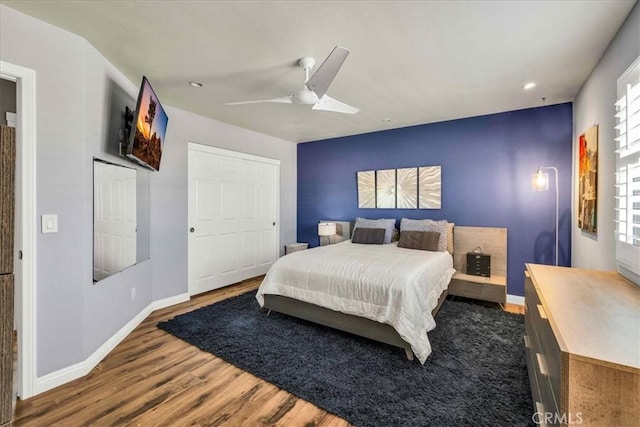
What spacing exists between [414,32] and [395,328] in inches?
90.3

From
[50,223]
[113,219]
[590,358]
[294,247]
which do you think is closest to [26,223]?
[50,223]

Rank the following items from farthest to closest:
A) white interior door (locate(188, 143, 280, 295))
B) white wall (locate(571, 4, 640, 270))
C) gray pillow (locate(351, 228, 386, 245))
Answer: gray pillow (locate(351, 228, 386, 245)) < white interior door (locate(188, 143, 280, 295)) < white wall (locate(571, 4, 640, 270))

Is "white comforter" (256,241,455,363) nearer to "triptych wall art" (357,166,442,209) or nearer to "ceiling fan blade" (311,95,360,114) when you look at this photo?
"triptych wall art" (357,166,442,209)

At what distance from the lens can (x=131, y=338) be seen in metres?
2.77

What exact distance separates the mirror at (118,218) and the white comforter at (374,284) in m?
1.46

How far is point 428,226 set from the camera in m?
4.05

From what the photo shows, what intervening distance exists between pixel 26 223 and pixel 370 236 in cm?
364

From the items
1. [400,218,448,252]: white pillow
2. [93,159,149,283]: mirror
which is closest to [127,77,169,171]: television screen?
[93,159,149,283]: mirror

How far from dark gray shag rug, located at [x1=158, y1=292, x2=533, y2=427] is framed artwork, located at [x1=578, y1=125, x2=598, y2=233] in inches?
49.4

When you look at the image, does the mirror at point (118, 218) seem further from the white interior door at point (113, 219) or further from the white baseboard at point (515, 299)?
the white baseboard at point (515, 299)

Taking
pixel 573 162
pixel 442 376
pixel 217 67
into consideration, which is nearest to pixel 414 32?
pixel 217 67

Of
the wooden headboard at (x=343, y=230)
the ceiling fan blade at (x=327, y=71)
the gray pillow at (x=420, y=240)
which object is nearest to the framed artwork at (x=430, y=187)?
the gray pillow at (x=420, y=240)

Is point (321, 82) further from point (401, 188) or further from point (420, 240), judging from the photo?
point (401, 188)

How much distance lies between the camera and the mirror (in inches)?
93.8
